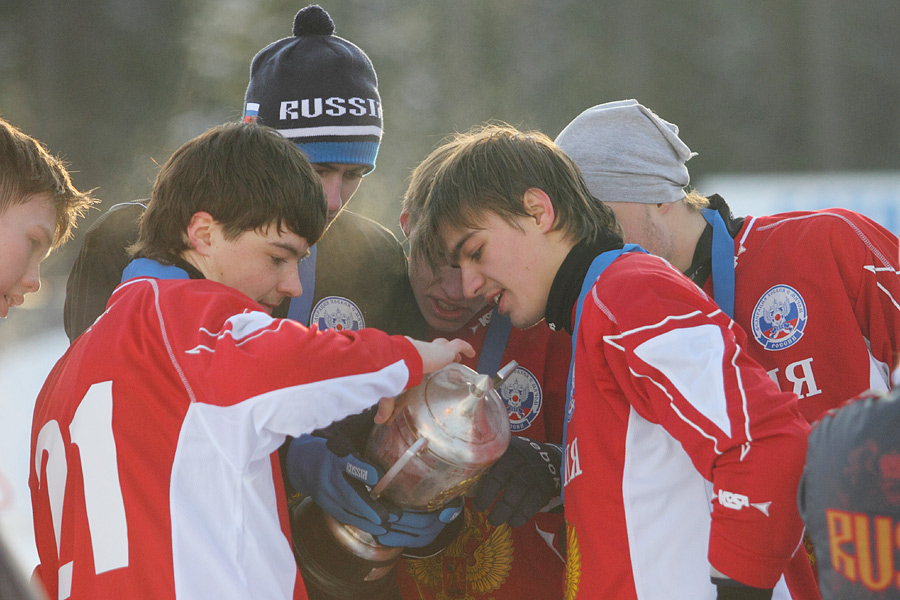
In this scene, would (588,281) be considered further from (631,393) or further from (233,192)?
(233,192)

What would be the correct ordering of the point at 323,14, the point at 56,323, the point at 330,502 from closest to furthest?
the point at 330,502 → the point at 323,14 → the point at 56,323

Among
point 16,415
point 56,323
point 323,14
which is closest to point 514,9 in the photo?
point 56,323

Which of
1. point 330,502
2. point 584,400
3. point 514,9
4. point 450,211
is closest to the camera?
point 584,400

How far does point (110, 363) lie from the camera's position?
78.2 inches

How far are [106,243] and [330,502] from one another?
3.65 ft

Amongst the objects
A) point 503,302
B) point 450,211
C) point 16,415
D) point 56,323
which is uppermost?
point 450,211

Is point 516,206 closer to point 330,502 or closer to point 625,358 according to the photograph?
point 625,358

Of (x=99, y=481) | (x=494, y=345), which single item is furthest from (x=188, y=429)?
(x=494, y=345)

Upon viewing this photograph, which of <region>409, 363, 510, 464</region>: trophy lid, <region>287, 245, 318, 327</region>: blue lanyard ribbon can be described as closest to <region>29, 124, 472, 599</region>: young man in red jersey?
<region>409, 363, 510, 464</region>: trophy lid

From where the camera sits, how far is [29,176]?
2.30 metres

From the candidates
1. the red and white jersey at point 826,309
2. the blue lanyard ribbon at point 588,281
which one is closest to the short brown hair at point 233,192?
the blue lanyard ribbon at point 588,281

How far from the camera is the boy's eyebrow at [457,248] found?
2.45 m

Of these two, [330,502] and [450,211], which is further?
[450,211]

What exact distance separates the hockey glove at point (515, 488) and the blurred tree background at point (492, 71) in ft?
35.9
